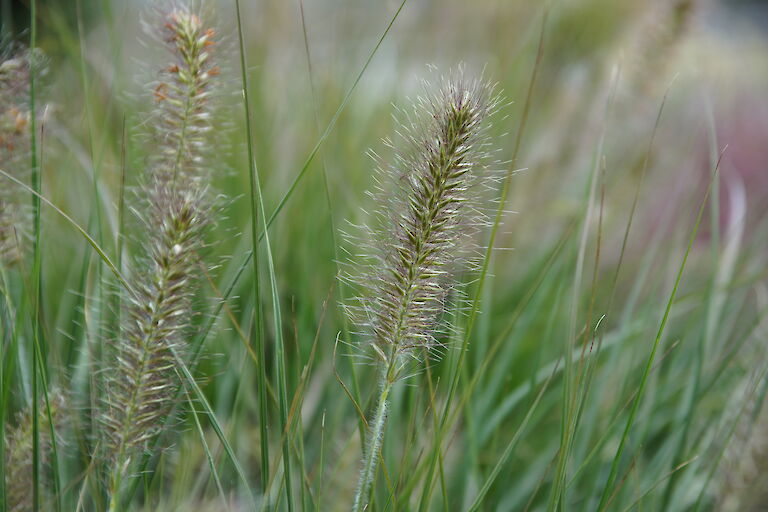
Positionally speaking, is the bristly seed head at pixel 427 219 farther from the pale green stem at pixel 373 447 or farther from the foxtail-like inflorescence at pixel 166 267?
the foxtail-like inflorescence at pixel 166 267

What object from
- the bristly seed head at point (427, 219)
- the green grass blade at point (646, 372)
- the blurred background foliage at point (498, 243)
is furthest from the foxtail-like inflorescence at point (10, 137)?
the green grass blade at point (646, 372)

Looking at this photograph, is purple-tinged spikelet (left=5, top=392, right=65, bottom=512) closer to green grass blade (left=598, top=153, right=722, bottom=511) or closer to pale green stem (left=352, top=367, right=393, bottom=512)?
pale green stem (left=352, top=367, right=393, bottom=512)

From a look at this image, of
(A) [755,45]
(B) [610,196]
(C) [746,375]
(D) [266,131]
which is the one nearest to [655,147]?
(B) [610,196]

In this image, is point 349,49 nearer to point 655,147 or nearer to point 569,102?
point 569,102

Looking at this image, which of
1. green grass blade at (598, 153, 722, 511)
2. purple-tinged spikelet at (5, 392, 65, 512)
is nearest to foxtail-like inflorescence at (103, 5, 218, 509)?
purple-tinged spikelet at (5, 392, 65, 512)

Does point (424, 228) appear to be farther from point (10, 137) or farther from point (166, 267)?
point (10, 137)
